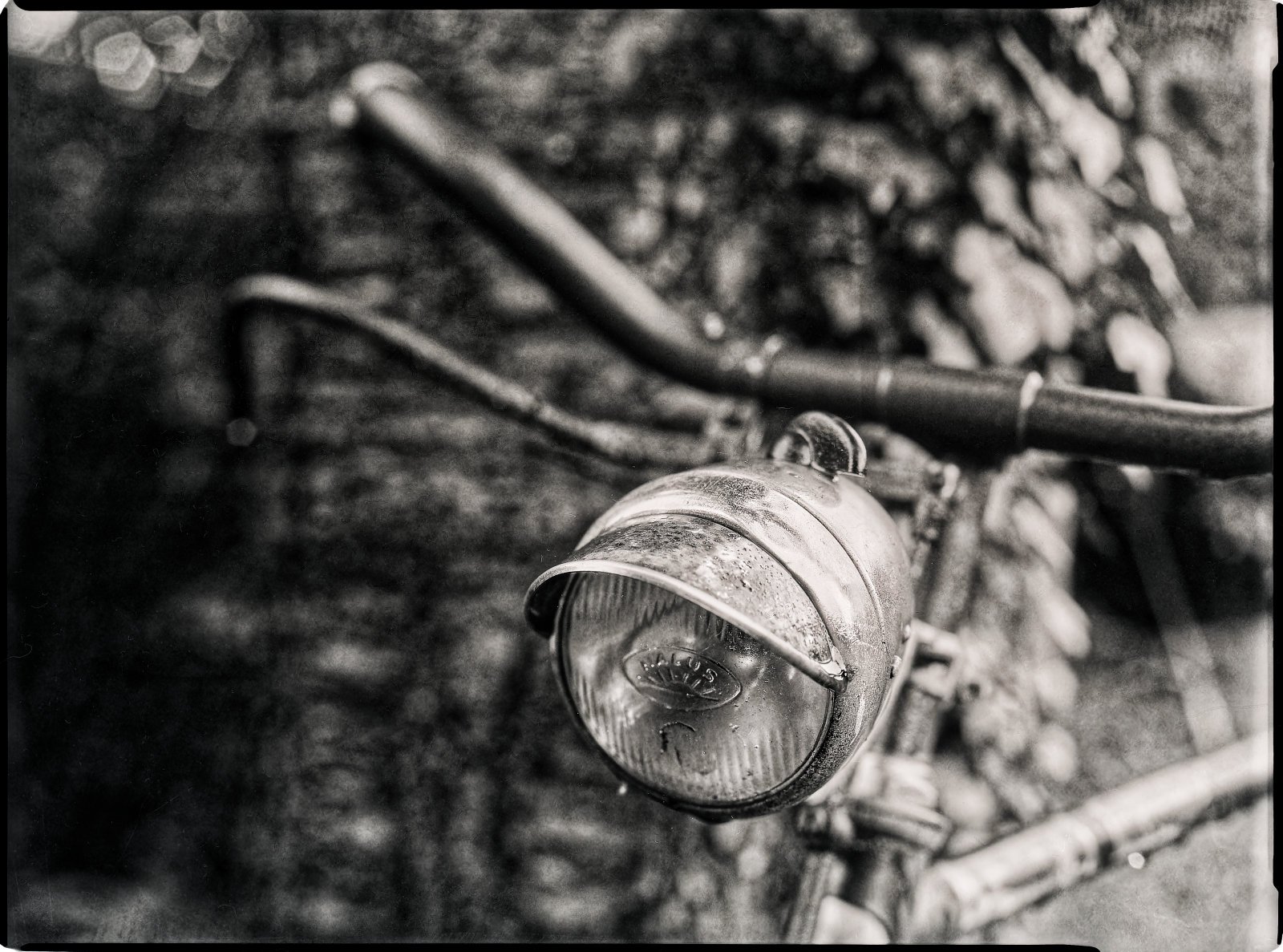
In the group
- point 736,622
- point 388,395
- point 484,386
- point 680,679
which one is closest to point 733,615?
point 736,622

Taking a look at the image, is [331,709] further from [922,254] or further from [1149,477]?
[1149,477]

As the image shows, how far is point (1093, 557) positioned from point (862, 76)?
86 cm

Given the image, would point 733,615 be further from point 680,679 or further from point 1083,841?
point 1083,841

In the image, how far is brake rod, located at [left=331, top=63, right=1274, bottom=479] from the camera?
0.85m

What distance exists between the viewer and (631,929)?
150cm

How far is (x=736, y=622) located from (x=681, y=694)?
0.18 meters

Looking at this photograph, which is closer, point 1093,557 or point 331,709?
point 1093,557

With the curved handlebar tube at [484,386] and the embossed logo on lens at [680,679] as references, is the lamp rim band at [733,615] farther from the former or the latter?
the curved handlebar tube at [484,386]

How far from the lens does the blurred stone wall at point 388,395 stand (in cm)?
145

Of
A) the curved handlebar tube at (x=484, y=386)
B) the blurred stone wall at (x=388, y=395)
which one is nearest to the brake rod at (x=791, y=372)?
the curved handlebar tube at (x=484, y=386)

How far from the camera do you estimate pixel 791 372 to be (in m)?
1.00

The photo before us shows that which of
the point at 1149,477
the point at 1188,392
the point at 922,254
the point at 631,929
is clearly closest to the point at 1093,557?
the point at 1149,477

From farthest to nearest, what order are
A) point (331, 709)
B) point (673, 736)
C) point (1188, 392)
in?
point (331, 709), point (1188, 392), point (673, 736)

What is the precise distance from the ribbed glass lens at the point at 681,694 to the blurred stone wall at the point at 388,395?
77 centimetres
